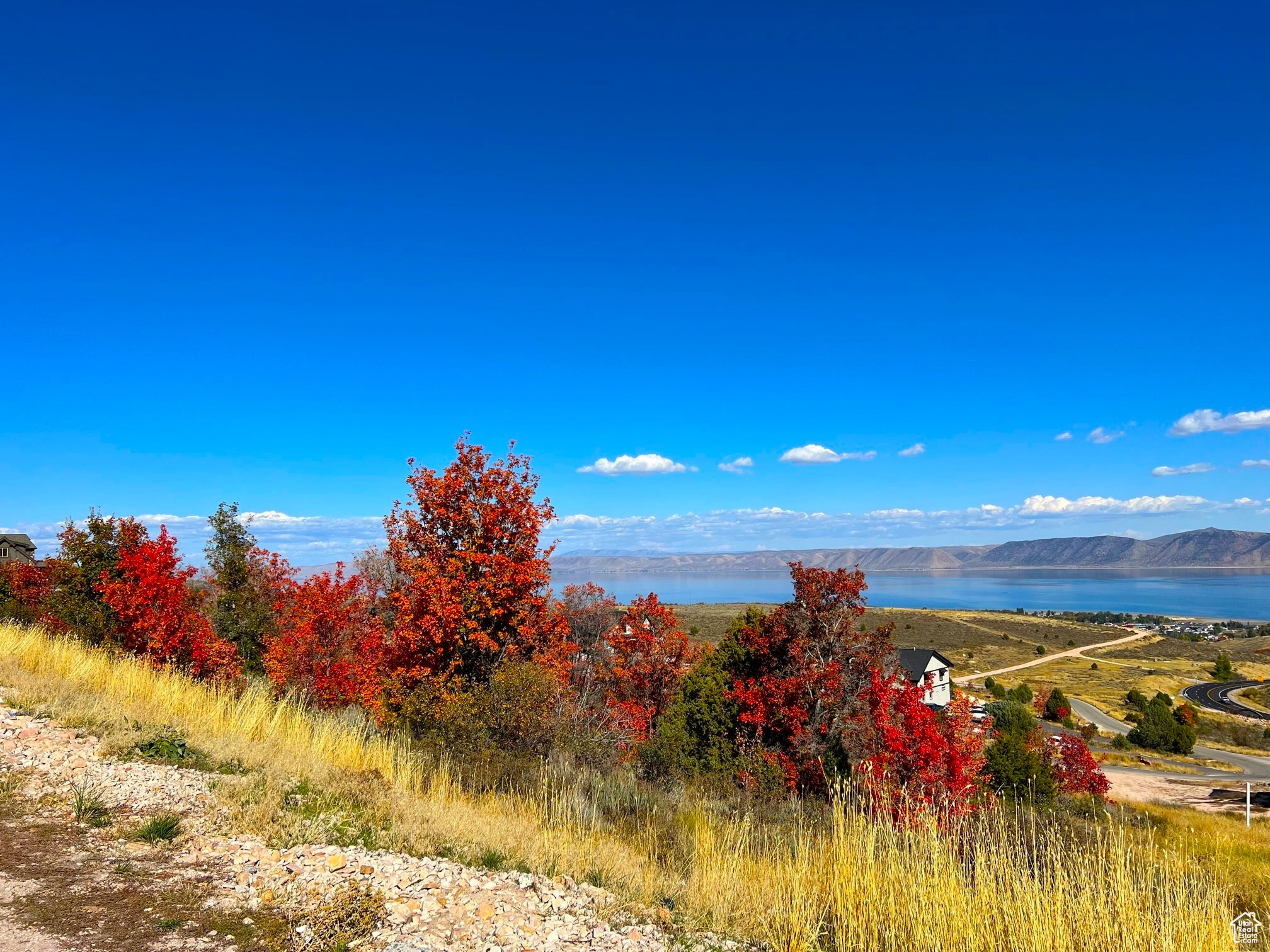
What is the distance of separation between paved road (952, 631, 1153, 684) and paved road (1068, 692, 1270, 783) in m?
9.03

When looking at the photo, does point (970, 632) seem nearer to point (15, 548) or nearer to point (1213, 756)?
point (1213, 756)

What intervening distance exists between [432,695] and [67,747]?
16.3 ft

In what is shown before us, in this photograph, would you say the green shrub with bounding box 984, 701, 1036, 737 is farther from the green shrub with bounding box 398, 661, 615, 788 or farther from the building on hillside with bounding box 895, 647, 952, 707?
the green shrub with bounding box 398, 661, 615, 788

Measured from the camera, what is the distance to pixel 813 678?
17391mm

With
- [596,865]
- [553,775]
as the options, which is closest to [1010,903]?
[596,865]

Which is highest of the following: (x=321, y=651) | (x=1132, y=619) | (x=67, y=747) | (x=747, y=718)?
(x=67, y=747)

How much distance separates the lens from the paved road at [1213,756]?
3916 cm

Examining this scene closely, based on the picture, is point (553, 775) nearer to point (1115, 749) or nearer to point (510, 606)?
point (510, 606)

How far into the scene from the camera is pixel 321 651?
20781 millimetres

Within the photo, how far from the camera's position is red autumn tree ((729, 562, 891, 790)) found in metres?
17.0

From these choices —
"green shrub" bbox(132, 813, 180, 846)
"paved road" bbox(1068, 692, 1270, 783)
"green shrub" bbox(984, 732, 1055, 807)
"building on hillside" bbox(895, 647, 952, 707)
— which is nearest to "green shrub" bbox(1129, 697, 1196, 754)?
"paved road" bbox(1068, 692, 1270, 783)

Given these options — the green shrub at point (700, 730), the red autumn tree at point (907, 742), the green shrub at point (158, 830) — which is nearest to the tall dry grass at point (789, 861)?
the green shrub at point (158, 830)

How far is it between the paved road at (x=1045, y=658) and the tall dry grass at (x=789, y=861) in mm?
64199

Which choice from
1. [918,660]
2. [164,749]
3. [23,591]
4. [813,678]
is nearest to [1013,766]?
[813,678]
